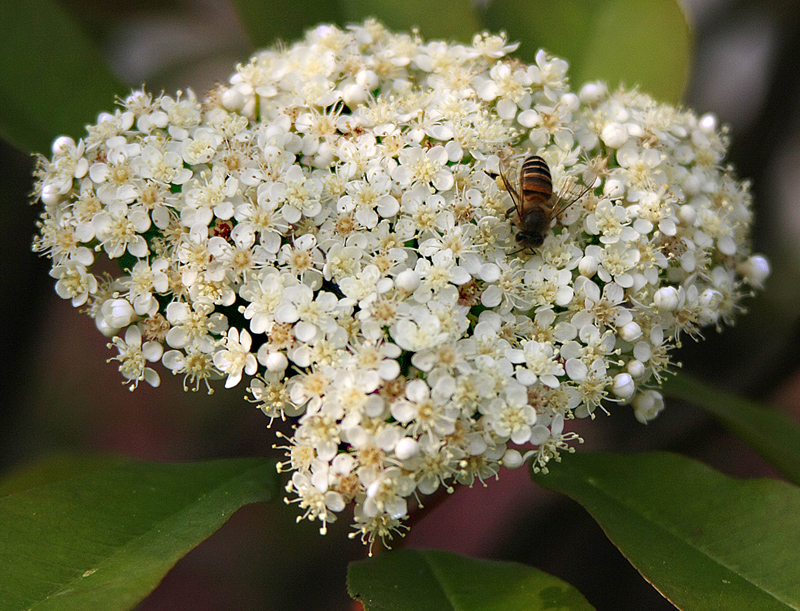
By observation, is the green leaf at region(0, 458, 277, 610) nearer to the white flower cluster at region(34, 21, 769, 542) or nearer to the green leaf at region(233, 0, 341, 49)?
the white flower cluster at region(34, 21, 769, 542)

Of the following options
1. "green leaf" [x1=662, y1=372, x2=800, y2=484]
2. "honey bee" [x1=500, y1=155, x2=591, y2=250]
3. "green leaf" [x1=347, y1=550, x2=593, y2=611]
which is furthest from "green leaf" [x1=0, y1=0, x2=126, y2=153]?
"green leaf" [x1=662, y1=372, x2=800, y2=484]

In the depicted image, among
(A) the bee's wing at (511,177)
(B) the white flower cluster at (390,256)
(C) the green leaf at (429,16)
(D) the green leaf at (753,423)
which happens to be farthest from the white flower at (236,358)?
(C) the green leaf at (429,16)

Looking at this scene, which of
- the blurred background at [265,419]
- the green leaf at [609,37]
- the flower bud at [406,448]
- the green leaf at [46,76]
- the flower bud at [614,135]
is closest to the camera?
the flower bud at [406,448]

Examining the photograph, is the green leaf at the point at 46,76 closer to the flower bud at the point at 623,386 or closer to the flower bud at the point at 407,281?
the flower bud at the point at 407,281

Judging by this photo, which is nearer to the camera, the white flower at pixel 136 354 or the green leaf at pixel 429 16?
the white flower at pixel 136 354

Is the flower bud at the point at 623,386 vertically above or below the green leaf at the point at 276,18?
below

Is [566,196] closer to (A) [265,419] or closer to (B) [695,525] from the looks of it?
(B) [695,525]

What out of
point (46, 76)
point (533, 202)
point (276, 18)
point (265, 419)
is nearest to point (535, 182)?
point (533, 202)
